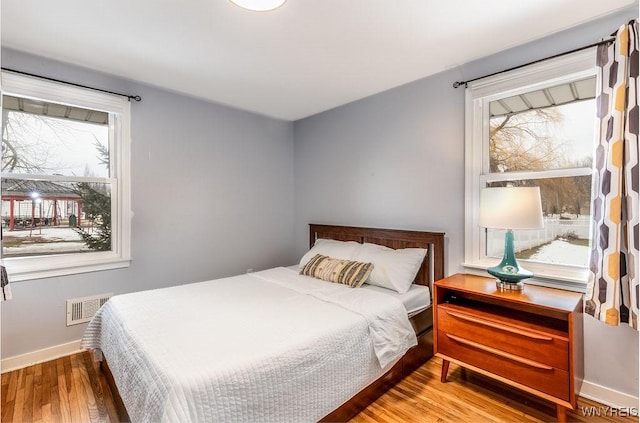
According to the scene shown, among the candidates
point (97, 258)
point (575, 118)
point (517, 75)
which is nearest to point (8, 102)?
point (97, 258)

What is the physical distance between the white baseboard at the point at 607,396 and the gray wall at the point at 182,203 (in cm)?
304

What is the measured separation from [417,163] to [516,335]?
156cm

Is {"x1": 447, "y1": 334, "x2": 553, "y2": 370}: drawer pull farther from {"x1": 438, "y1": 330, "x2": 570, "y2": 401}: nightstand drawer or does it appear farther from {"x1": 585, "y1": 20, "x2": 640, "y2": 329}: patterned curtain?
{"x1": 585, "y1": 20, "x2": 640, "y2": 329}: patterned curtain

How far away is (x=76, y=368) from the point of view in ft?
7.48

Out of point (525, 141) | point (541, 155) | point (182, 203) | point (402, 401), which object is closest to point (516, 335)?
point (402, 401)

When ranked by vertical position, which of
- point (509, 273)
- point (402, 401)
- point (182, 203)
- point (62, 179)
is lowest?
point (402, 401)

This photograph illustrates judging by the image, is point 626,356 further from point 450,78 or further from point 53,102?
point 53,102

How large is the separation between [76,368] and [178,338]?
1.44 meters

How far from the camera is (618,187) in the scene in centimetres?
164

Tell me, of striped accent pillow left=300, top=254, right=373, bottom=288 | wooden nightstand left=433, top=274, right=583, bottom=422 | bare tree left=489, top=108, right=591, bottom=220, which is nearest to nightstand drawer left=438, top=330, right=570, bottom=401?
wooden nightstand left=433, top=274, right=583, bottom=422

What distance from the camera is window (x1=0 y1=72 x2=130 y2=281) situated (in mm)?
2314

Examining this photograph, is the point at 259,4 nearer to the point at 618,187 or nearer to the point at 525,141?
the point at 525,141

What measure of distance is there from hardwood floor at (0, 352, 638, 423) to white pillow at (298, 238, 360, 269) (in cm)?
113

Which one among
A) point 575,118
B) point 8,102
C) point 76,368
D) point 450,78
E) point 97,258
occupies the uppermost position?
point 450,78
